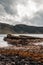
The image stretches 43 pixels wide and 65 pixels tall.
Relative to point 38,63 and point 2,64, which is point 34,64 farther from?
point 2,64

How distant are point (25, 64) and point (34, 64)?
1.22 metres

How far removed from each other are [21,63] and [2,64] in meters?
2.70

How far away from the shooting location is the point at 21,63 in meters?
28.3

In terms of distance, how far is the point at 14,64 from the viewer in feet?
90.8

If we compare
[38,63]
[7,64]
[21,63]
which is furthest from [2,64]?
[38,63]

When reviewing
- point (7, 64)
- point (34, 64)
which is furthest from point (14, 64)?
point (34, 64)

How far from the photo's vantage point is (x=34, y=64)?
27.4m

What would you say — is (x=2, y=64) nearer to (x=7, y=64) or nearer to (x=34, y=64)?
(x=7, y=64)

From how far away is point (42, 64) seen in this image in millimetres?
27141

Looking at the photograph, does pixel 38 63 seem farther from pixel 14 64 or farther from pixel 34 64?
pixel 14 64

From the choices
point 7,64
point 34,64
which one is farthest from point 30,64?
point 7,64

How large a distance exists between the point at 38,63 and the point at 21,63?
2352 mm

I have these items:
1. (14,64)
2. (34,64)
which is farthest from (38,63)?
(14,64)

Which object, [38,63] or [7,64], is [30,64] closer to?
[38,63]
